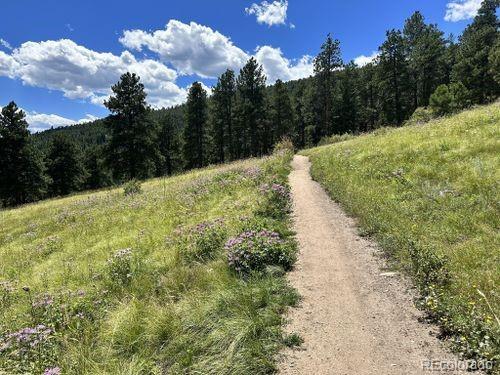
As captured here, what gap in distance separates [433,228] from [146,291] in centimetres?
610

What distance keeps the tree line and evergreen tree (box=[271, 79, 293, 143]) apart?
18 cm

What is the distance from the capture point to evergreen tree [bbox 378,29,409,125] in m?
54.5

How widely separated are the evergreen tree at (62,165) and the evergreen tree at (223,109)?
25.0m

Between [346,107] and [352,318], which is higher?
[346,107]

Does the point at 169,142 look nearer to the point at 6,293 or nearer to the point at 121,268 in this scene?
the point at 6,293

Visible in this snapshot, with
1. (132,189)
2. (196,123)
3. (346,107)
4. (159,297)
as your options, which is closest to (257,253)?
(159,297)

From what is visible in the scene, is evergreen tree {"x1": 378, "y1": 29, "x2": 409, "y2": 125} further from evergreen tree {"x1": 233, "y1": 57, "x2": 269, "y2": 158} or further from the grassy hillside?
the grassy hillside

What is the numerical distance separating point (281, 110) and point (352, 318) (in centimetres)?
6217

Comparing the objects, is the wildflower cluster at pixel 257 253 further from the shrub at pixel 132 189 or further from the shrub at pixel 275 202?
the shrub at pixel 132 189

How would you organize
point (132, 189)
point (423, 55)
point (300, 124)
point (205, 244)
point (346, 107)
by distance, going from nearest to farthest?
point (205, 244) → point (132, 189) → point (423, 55) → point (346, 107) → point (300, 124)

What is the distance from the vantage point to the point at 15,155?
42062 millimetres

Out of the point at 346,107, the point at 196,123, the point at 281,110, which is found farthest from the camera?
the point at 346,107

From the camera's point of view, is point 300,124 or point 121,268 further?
point 300,124

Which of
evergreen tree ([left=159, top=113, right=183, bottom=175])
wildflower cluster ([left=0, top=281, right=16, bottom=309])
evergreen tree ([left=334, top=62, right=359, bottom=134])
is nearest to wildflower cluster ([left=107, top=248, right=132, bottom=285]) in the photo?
wildflower cluster ([left=0, top=281, right=16, bottom=309])
